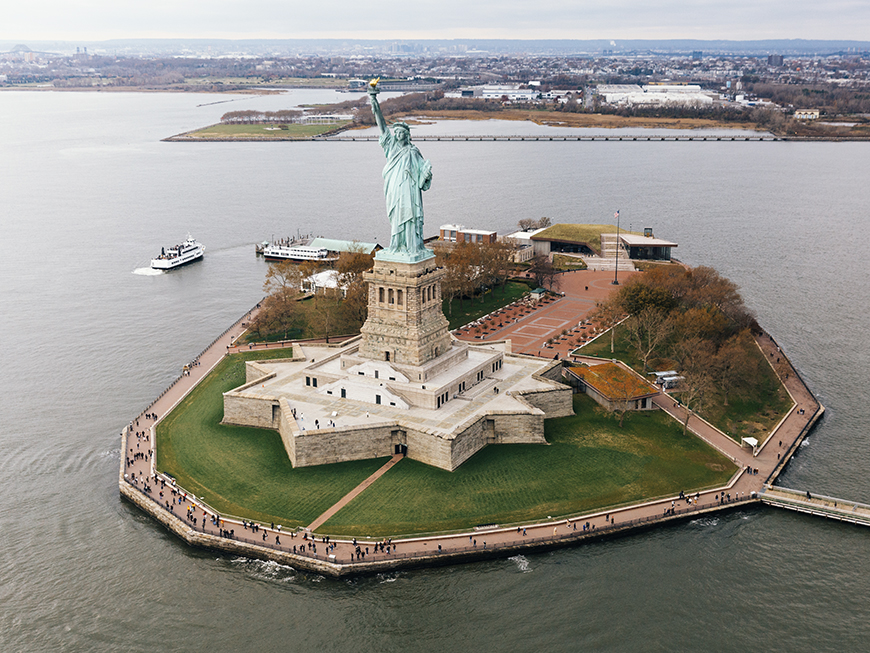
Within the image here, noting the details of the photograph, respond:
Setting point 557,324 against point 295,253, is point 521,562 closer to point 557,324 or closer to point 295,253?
point 557,324

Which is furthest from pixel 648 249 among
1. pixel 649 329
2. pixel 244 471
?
pixel 244 471

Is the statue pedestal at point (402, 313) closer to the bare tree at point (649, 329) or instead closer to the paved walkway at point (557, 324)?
the paved walkway at point (557, 324)

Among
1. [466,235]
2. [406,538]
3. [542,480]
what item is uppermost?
[466,235]

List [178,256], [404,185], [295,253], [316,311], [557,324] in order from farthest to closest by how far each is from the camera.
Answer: [295,253]
[178,256]
[316,311]
[557,324]
[404,185]

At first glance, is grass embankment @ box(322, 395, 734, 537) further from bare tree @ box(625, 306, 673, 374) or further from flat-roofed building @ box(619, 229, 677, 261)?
flat-roofed building @ box(619, 229, 677, 261)

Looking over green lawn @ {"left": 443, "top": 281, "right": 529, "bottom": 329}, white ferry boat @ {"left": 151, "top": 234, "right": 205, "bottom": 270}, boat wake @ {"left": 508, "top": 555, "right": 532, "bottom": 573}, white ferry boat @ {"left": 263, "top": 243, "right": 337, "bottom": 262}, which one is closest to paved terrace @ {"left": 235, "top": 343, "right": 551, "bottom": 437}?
boat wake @ {"left": 508, "top": 555, "right": 532, "bottom": 573}

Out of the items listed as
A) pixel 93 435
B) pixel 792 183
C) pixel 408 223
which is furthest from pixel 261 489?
pixel 792 183
